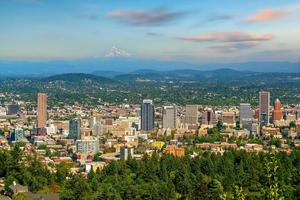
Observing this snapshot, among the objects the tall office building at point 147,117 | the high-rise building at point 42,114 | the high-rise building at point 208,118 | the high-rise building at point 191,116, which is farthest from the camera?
the high-rise building at point 191,116

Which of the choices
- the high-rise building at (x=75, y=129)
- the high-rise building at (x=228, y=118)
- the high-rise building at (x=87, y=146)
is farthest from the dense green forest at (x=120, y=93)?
the high-rise building at (x=87, y=146)

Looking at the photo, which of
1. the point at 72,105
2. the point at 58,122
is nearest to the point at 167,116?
the point at 58,122

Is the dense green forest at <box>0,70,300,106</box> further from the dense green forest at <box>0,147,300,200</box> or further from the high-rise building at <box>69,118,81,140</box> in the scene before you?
the dense green forest at <box>0,147,300,200</box>

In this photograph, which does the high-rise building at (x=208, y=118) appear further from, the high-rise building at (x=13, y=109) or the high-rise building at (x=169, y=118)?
the high-rise building at (x=13, y=109)

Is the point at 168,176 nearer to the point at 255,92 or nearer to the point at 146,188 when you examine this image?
the point at 146,188

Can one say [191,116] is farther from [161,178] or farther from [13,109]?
[161,178]

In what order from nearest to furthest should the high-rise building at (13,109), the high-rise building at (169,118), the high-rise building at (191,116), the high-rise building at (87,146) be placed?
the high-rise building at (87,146) → the high-rise building at (169,118) → the high-rise building at (191,116) → the high-rise building at (13,109)

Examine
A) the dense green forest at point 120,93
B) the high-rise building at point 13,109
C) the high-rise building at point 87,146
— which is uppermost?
the dense green forest at point 120,93

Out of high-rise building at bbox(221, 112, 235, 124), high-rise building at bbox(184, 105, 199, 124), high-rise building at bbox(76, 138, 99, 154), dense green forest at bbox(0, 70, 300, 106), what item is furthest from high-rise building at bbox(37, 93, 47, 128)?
high-rise building at bbox(221, 112, 235, 124)

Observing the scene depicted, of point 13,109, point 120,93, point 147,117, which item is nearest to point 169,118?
point 147,117
